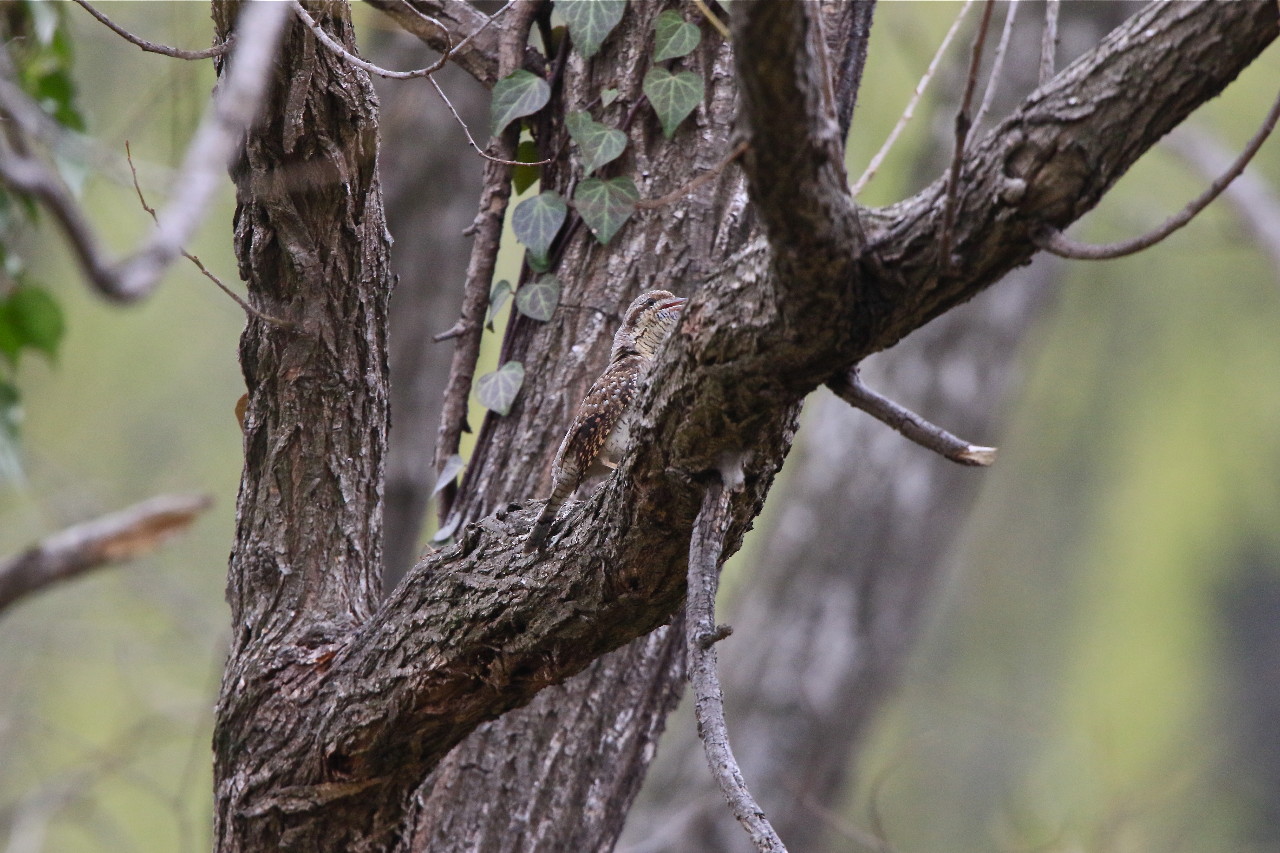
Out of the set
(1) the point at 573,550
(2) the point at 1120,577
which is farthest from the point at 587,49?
(2) the point at 1120,577

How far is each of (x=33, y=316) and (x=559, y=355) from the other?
155 centimetres

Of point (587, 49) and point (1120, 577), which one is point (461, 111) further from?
point (1120, 577)

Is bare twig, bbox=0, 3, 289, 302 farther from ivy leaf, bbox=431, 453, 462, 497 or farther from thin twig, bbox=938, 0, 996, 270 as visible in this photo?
ivy leaf, bbox=431, 453, 462, 497

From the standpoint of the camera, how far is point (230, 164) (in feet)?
5.90

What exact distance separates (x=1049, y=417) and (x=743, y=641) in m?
5.78

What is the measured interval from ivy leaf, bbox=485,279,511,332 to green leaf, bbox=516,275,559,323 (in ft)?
0.22

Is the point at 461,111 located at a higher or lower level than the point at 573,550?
higher

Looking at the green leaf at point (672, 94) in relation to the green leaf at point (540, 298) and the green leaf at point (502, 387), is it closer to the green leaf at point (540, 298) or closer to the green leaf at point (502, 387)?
the green leaf at point (540, 298)

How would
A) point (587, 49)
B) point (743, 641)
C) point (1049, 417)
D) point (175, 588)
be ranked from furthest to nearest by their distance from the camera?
point (1049, 417) → point (175, 588) → point (743, 641) → point (587, 49)

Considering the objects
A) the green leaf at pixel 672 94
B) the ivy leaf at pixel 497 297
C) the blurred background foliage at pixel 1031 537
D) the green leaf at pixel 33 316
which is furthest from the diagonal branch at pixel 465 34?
the blurred background foliage at pixel 1031 537

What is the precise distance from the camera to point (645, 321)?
99.2 inches

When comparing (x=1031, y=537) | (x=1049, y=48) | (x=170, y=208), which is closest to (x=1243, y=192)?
(x=1031, y=537)

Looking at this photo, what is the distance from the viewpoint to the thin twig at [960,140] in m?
1.02

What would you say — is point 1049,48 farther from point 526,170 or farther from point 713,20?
point 526,170
